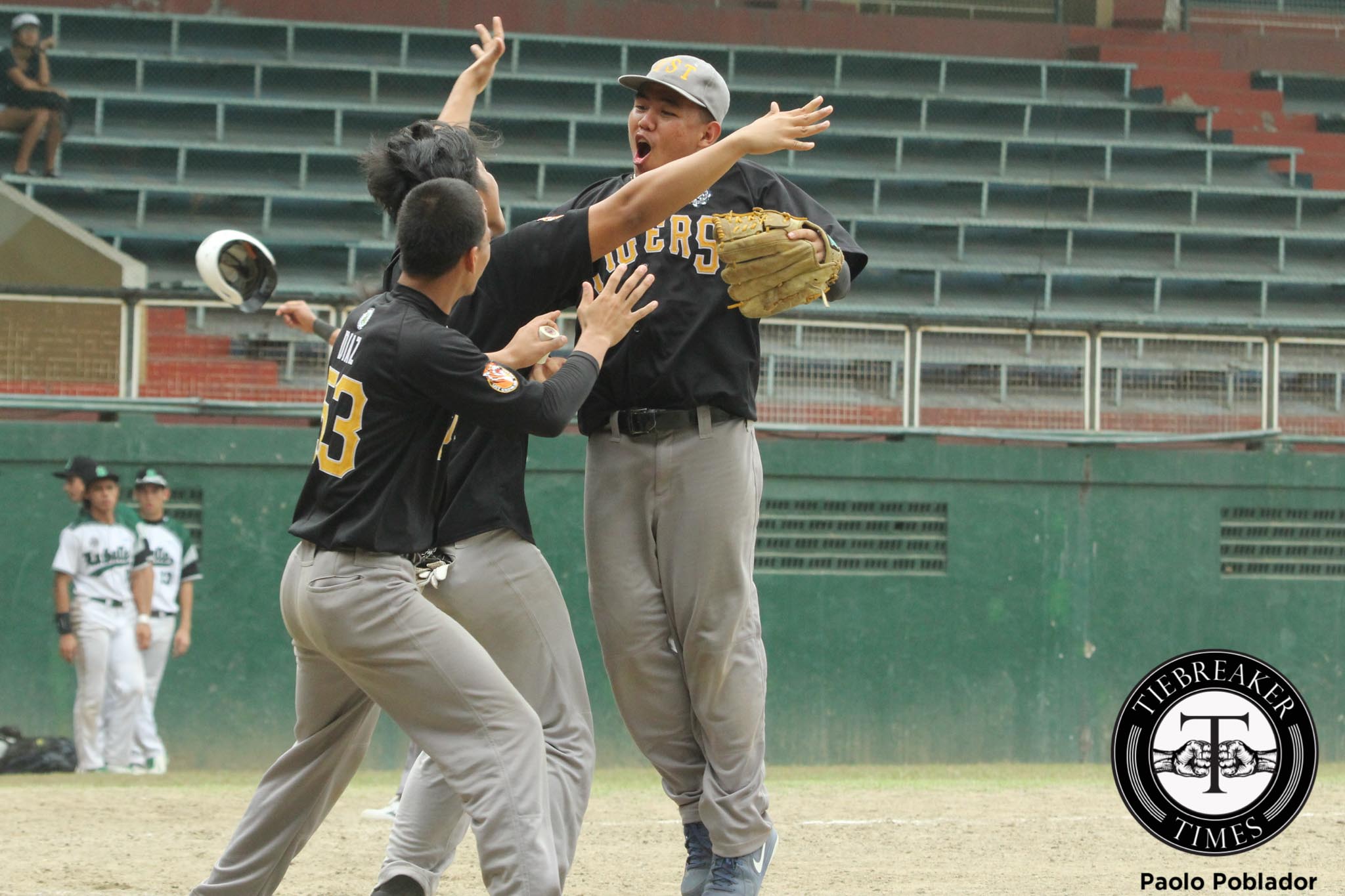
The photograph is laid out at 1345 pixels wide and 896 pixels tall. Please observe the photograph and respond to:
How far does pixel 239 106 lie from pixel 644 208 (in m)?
10.6

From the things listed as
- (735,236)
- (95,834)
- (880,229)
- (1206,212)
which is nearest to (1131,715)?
(735,236)

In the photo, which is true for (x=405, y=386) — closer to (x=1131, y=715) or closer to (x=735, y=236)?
(x=735, y=236)

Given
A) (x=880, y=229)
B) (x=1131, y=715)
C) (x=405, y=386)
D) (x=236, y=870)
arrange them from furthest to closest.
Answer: (x=880, y=229), (x=1131, y=715), (x=236, y=870), (x=405, y=386)

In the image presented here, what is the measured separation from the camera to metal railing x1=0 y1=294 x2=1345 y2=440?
9.02 meters

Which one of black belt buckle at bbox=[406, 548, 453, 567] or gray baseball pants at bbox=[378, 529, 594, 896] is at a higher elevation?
black belt buckle at bbox=[406, 548, 453, 567]

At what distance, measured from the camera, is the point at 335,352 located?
12.2 feet

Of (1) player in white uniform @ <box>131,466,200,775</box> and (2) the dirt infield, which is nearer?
(2) the dirt infield

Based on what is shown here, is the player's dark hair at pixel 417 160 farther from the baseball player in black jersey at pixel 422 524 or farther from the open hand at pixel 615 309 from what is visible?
the open hand at pixel 615 309

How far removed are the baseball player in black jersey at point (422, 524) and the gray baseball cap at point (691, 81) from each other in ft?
2.81

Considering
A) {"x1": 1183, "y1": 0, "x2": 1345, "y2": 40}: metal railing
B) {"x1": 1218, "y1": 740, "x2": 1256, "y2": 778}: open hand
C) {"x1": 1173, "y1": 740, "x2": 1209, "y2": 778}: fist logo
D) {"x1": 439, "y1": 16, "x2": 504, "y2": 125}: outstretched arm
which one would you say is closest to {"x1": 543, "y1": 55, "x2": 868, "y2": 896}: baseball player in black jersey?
{"x1": 439, "y1": 16, "x2": 504, "y2": 125}: outstretched arm

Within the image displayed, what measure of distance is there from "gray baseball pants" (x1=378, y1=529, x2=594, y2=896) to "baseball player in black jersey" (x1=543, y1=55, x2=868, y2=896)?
12.3 inches

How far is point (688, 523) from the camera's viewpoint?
4.12m

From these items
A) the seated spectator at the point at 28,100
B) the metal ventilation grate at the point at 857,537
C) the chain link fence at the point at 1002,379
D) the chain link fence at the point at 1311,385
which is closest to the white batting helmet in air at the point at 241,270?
the metal ventilation grate at the point at 857,537

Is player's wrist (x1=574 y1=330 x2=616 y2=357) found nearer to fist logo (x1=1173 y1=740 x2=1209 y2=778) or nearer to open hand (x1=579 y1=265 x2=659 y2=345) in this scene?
open hand (x1=579 y1=265 x2=659 y2=345)
